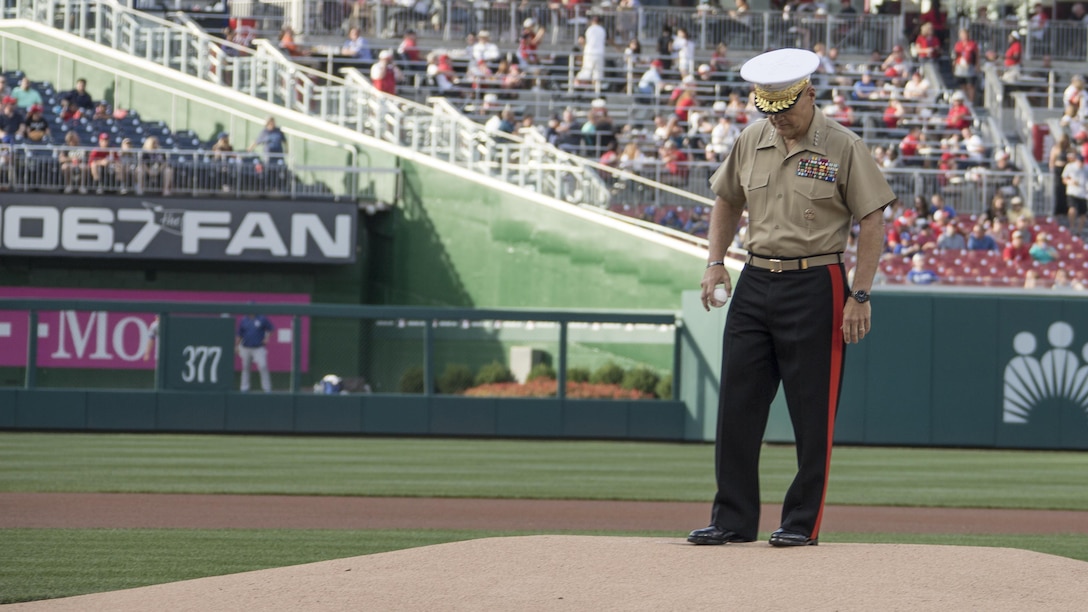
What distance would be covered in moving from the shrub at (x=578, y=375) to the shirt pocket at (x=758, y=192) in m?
14.5

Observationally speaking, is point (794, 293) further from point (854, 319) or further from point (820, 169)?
point (820, 169)

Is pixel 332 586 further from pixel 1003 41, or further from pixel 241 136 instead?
pixel 1003 41

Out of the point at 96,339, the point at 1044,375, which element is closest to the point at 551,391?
the point at 96,339

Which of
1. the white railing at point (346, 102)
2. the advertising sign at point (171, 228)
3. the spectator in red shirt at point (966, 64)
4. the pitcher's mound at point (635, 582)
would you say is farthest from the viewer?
the spectator in red shirt at point (966, 64)

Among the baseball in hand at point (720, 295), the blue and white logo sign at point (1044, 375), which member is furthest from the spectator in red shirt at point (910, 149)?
the baseball in hand at point (720, 295)

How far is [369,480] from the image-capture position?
44.4 ft

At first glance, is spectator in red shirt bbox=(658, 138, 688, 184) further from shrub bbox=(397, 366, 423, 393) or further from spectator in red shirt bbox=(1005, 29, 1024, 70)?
spectator in red shirt bbox=(1005, 29, 1024, 70)

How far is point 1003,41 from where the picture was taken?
31.7 metres

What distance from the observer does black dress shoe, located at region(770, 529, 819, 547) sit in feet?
19.7

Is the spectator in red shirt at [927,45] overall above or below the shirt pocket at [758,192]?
above

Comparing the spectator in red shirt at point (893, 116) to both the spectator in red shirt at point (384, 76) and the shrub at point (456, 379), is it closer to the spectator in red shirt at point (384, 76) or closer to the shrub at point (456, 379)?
the spectator in red shirt at point (384, 76)

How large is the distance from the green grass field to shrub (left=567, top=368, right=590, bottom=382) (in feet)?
3.28

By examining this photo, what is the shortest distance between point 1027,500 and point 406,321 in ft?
31.8

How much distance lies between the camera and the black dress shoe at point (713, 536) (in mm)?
6070
